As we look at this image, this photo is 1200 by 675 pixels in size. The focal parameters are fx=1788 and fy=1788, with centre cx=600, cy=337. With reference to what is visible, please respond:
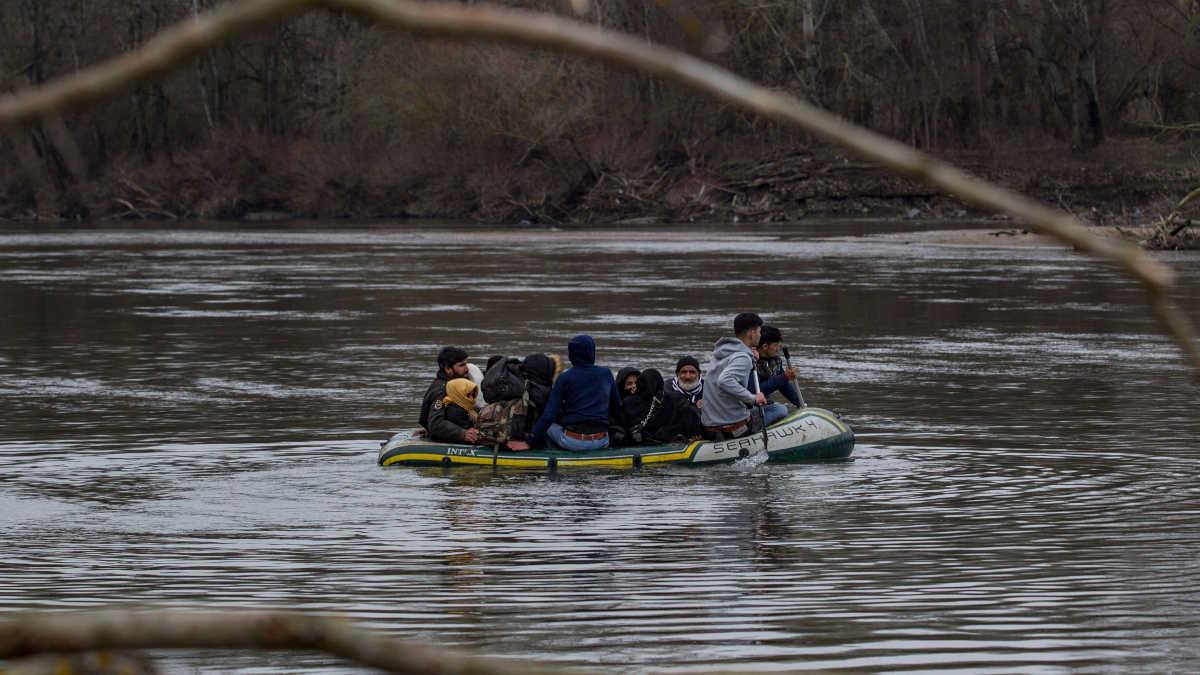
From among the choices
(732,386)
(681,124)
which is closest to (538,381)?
(732,386)

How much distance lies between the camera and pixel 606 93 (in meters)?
71.4

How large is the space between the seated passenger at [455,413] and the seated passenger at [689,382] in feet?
6.51

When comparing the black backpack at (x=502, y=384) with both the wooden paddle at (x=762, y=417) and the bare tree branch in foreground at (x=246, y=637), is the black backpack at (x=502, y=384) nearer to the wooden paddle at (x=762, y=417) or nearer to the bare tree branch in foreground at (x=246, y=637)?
the wooden paddle at (x=762, y=417)

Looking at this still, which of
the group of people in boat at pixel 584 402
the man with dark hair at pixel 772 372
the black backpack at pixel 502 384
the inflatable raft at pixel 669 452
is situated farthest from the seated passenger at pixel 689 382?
the black backpack at pixel 502 384

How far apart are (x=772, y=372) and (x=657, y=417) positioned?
137 centimetres

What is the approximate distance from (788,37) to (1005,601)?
193 feet

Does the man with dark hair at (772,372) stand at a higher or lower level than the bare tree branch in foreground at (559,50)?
lower

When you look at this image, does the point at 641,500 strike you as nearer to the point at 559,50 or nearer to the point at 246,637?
the point at 246,637

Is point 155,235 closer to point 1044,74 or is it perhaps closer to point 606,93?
point 606,93

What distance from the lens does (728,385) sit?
15.3 m

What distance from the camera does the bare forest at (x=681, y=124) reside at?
6500cm

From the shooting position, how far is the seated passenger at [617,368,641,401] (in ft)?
50.6

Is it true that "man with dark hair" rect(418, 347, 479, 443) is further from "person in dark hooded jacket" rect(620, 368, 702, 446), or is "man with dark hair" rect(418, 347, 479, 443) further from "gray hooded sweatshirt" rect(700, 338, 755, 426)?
"gray hooded sweatshirt" rect(700, 338, 755, 426)

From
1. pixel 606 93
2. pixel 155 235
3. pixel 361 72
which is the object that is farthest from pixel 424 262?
pixel 361 72
